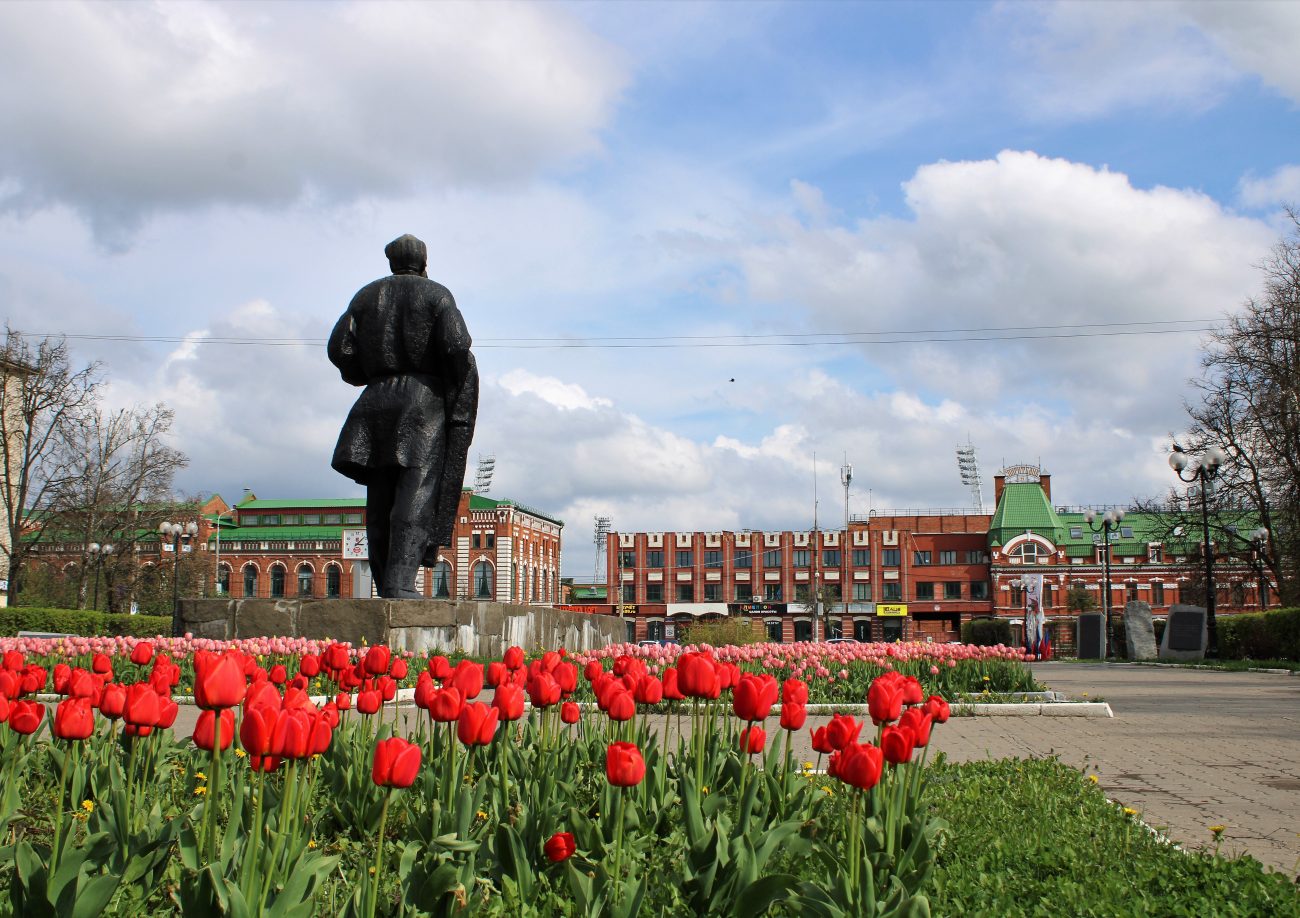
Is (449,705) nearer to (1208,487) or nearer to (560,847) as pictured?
(560,847)

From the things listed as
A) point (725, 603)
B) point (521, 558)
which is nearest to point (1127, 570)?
point (725, 603)

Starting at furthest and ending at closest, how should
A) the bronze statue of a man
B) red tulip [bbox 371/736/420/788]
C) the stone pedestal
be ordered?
the bronze statue of a man → the stone pedestal → red tulip [bbox 371/736/420/788]

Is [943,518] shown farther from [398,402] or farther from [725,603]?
[398,402]

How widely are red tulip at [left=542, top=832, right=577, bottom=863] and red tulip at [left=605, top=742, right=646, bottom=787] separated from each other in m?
0.20

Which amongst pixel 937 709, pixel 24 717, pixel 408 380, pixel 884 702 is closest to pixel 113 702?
pixel 24 717

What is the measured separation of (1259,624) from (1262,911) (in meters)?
27.5

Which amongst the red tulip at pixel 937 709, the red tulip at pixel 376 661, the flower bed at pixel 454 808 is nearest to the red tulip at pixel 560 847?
the flower bed at pixel 454 808

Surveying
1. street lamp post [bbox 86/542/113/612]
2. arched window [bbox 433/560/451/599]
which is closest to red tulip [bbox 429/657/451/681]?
street lamp post [bbox 86/542/113/612]

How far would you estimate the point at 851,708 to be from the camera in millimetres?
9531

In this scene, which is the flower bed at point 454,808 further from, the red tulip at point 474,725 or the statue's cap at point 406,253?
the statue's cap at point 406,253

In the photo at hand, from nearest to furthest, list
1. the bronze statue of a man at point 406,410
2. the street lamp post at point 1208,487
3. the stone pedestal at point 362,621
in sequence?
the stone pedestal at point 362,621 < the bronze statue of a man at point 406,410 < the street lamp post at point 1208,487

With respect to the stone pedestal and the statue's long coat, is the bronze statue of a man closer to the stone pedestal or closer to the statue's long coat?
the statue's long coat

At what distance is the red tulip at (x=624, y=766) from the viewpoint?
298 centimetres

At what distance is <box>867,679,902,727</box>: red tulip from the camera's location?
3.56 m
